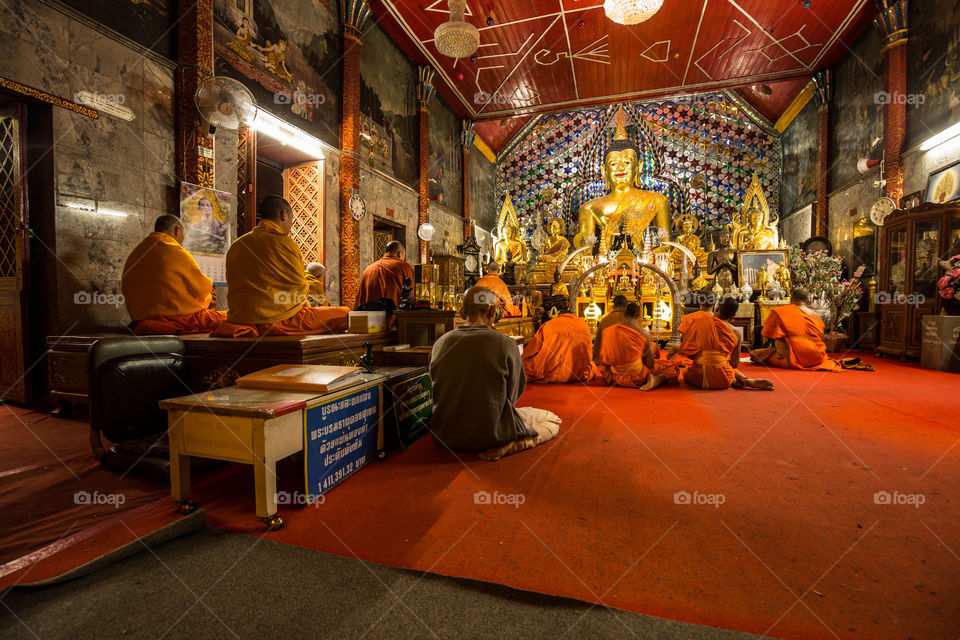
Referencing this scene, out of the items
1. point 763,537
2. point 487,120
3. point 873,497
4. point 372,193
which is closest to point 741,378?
point 873,497

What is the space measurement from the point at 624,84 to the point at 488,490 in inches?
471

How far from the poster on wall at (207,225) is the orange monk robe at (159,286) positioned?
2.69 ft

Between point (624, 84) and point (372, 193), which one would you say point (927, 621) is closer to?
point (372, 193)

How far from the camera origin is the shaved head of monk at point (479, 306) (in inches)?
113

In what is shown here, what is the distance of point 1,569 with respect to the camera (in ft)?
5.45

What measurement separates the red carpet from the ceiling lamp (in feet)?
20.3

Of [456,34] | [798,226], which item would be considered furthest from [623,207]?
[456,34]

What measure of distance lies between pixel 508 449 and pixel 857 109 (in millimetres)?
11119

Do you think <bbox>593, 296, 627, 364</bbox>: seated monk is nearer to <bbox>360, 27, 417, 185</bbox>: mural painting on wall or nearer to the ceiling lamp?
the ceiling lamp

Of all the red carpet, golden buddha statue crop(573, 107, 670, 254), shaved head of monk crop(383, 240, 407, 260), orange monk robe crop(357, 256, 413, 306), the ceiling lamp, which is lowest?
the red carpet

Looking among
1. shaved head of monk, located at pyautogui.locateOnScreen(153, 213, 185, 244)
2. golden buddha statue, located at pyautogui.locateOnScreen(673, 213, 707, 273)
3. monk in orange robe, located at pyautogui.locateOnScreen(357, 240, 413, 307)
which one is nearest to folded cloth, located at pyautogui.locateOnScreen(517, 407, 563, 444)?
monk in orange robe, located at pyautogui.locateOnScreen(357, 240, 413, 307)

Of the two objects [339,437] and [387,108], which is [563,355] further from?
[387,108]

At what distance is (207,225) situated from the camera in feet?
16.1

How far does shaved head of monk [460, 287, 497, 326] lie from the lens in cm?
286
